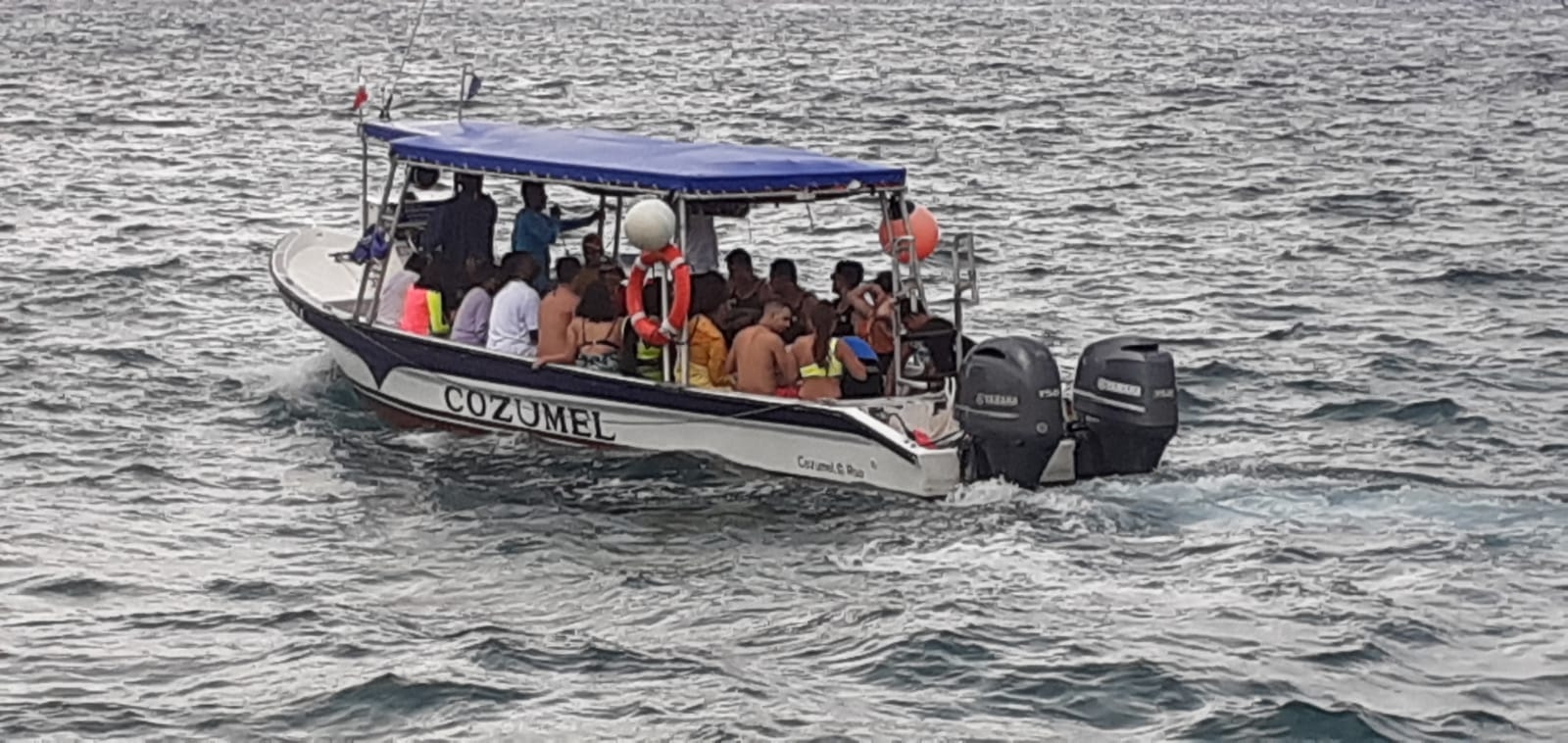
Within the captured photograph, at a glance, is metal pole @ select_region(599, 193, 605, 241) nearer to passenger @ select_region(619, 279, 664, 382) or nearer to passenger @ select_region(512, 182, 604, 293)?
passenger @ select_region(512, 182, 604, 293)

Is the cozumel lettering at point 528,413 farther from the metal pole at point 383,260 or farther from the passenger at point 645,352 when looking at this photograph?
the metal pole at point 383,260

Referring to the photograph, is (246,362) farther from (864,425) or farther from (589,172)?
(864,425)

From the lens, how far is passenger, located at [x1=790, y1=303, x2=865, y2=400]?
593 inches

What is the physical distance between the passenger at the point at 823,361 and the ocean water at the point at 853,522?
0.59 m

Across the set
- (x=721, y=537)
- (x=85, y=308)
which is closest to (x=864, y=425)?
(x=721, y=537)

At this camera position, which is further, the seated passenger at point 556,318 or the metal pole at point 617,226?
the metal pole at point 617,226

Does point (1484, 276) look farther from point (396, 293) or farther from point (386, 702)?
point (386, 702)

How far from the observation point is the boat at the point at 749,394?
14242mm

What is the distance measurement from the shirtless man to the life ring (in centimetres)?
41

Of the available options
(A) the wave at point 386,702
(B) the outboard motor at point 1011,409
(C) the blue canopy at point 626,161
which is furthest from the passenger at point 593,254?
(A) the wave at point 386,702

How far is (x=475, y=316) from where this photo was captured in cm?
1667

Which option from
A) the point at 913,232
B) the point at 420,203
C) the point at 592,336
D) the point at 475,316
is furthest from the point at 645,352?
the point at 420,203

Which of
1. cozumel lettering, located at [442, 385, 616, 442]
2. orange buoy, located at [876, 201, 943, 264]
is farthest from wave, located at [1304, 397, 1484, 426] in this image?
cozumel lettering, located at [442, 385, 616, 442]

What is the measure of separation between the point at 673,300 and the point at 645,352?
556 mm
